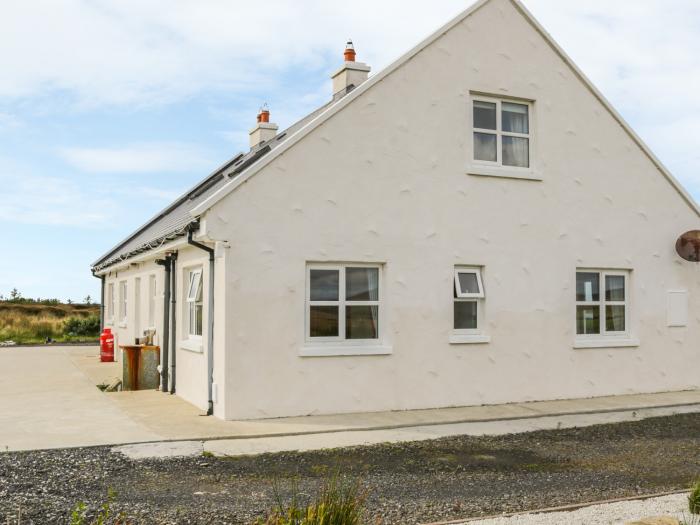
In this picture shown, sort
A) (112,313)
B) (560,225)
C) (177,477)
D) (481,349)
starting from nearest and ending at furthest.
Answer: (177,477), (481,349), (560,225), (112,313)

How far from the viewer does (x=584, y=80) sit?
587 inches

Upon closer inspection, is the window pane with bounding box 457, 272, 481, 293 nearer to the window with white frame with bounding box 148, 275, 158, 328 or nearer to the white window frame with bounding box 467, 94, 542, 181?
the white window frame with bounding box 467, 94, 542, 181

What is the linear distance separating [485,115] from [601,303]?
14.3 feet

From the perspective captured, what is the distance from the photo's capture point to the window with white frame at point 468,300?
13492mm

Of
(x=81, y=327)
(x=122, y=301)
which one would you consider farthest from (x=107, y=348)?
(x=81, y=327)

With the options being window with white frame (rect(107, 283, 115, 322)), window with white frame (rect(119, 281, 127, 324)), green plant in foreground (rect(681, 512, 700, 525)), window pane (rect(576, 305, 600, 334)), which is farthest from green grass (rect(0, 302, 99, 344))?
green plant in foreground (rect(681, 512, 700, 525))

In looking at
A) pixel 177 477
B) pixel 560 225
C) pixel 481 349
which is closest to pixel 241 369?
pixel 177 477

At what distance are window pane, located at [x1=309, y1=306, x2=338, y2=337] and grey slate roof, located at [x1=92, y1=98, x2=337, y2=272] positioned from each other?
237 centimetres

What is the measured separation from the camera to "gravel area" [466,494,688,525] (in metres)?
6.49

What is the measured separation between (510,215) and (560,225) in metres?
1.16

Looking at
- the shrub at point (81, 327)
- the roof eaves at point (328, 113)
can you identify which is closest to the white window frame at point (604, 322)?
the roof eaves at point (328, 113)

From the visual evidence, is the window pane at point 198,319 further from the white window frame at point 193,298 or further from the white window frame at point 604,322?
the white window frame at point 604,322

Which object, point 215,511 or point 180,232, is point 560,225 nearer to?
point 180,232

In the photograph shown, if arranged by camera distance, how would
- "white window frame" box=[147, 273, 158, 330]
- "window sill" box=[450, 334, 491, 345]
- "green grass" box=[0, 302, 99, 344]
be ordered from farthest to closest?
"green grass" box=[0, 302, 99, 344], "white window frame" box=[147, 273, 158, 330], "window sill" box=[450, 334, 491, 345]
